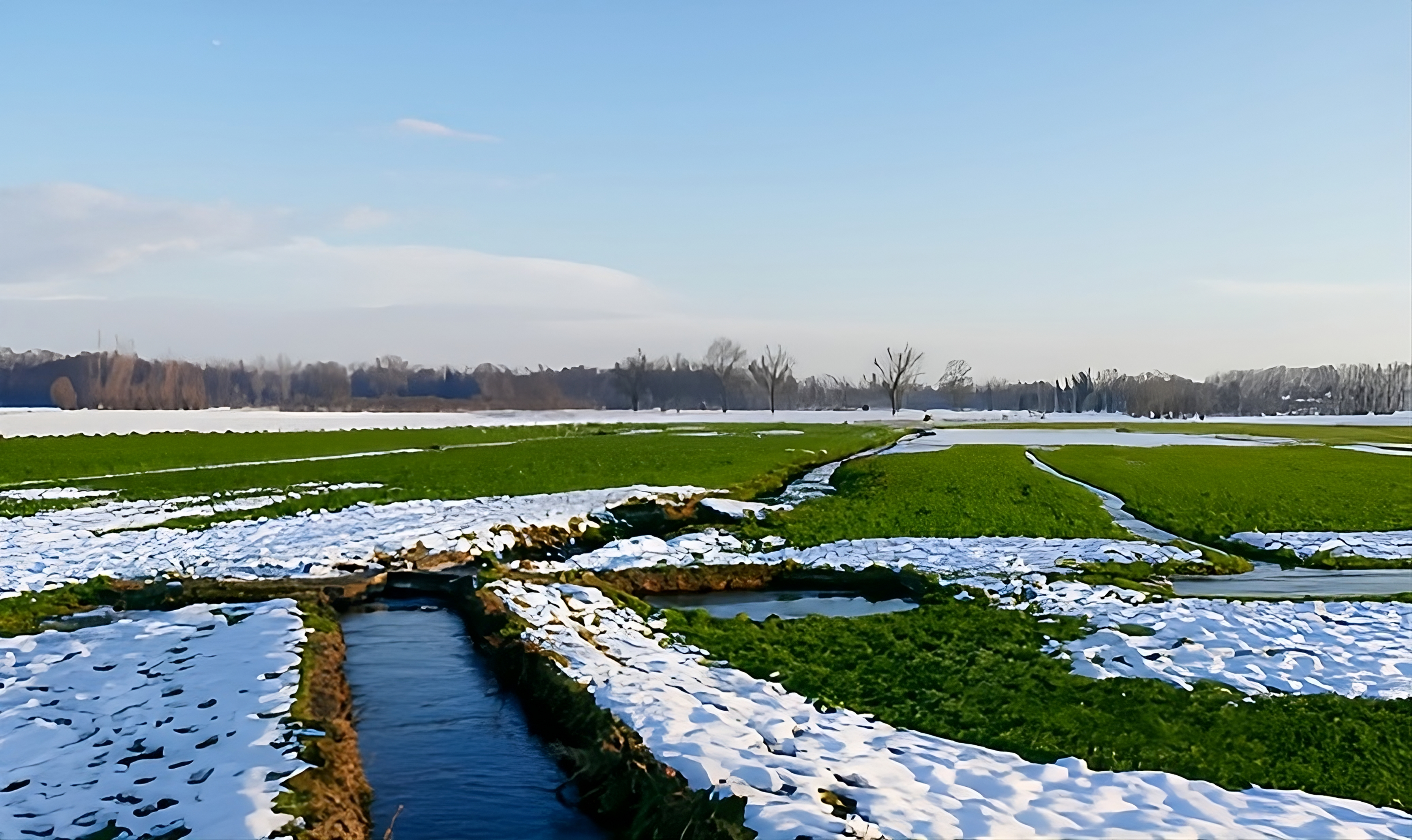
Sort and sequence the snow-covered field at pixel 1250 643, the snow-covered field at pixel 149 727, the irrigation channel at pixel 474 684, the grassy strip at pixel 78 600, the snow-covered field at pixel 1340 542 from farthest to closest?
the snow-covered field at pixel 1340 542, the grassy strip at pixel 78 600, the snow-covered field at pixel 1250 643, the irrigation channel at pixel 474 684, the snow-covered field at pixel 149 727

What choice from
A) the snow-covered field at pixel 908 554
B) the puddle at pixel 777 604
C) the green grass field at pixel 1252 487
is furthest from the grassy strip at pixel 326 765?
the green grass field at pixel 1252 487

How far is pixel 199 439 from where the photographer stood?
6719 cm

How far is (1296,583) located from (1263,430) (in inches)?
3671

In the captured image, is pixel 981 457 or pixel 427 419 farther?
pixel 427 419

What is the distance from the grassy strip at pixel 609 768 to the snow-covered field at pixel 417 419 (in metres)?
66.7

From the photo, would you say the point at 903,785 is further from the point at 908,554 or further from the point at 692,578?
the point at 908,554

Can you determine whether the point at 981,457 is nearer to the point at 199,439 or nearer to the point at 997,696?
the point at 997,696

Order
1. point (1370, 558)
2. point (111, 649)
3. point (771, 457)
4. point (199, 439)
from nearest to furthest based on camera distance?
point (111, 649) < point (1370, 558) < point (771, 457) < point (199, 439)

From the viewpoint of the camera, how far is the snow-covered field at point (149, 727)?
798 cm

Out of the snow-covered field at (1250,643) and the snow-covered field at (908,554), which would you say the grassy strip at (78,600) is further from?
the snow-covered field at (1250,643)

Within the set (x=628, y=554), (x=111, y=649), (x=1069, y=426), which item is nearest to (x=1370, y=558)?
(x=628, y=554)

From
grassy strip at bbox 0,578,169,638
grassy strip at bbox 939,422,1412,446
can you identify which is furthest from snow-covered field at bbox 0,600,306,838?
grassy strip at bbox 939,422,1412,446

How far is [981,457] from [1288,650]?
3761cm

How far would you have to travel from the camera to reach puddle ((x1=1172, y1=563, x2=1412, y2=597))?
1920 centimetres
